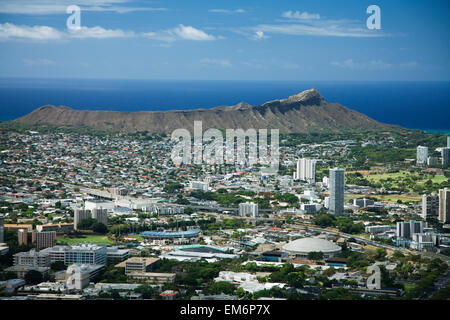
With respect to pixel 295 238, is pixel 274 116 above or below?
above

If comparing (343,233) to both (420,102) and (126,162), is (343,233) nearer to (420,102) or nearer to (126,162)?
(126,162)

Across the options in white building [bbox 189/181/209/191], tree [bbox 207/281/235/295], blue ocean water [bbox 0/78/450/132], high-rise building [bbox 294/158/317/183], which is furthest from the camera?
blue ocean water [bbox 0/78/450/132]

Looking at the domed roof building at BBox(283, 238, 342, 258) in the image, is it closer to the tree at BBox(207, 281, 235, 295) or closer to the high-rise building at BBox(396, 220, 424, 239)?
the high-rise building at BBox(396, 220, 424, 239)

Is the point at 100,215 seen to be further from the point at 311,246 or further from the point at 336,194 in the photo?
the point at 336,194

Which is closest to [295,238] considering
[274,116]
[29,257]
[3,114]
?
[29,257]

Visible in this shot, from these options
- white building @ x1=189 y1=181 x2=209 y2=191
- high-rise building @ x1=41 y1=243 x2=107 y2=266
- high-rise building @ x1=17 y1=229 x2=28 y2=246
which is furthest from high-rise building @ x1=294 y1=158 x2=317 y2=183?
high-rise building @ x1=41 y1=243 x2=107 y2=266
